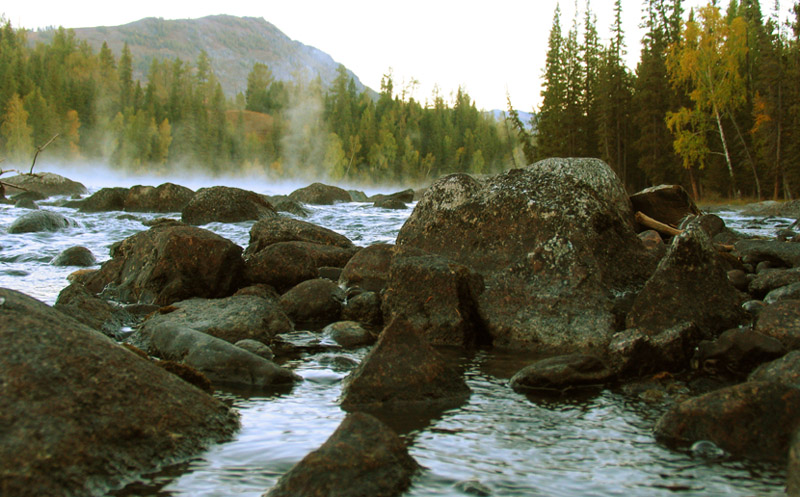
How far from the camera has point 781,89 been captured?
3180 cm

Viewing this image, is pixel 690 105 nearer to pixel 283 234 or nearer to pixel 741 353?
pixel 283 234

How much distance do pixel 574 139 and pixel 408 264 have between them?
1615 inches

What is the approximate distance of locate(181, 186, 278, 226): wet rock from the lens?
697 inches

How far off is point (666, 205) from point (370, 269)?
637 cm

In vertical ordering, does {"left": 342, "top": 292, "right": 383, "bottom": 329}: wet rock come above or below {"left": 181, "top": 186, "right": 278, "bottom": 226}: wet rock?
below

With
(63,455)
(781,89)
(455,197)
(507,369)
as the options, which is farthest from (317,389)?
(781,89)

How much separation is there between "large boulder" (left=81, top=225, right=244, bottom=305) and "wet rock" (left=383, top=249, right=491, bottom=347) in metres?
2.55

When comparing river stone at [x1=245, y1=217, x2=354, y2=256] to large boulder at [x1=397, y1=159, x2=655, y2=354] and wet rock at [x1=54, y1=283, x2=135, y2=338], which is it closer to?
large boulder at [x1=397, y1=159, x2=655, y2=354]

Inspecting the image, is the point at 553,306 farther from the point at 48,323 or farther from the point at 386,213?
the point at 386,213

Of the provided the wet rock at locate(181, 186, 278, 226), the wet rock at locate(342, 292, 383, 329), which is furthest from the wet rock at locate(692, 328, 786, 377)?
the wet rock at locate(181, 186, 278, 226)

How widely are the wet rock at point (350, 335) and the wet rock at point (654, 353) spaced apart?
7.27ft

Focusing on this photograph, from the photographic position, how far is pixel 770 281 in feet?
24.2

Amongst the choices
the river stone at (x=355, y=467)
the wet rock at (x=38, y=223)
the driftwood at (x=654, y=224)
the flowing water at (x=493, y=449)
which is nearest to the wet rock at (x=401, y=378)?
the flowing water at (x=493, y=449)

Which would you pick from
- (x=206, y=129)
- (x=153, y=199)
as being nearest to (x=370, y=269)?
(x=153, y=199)
